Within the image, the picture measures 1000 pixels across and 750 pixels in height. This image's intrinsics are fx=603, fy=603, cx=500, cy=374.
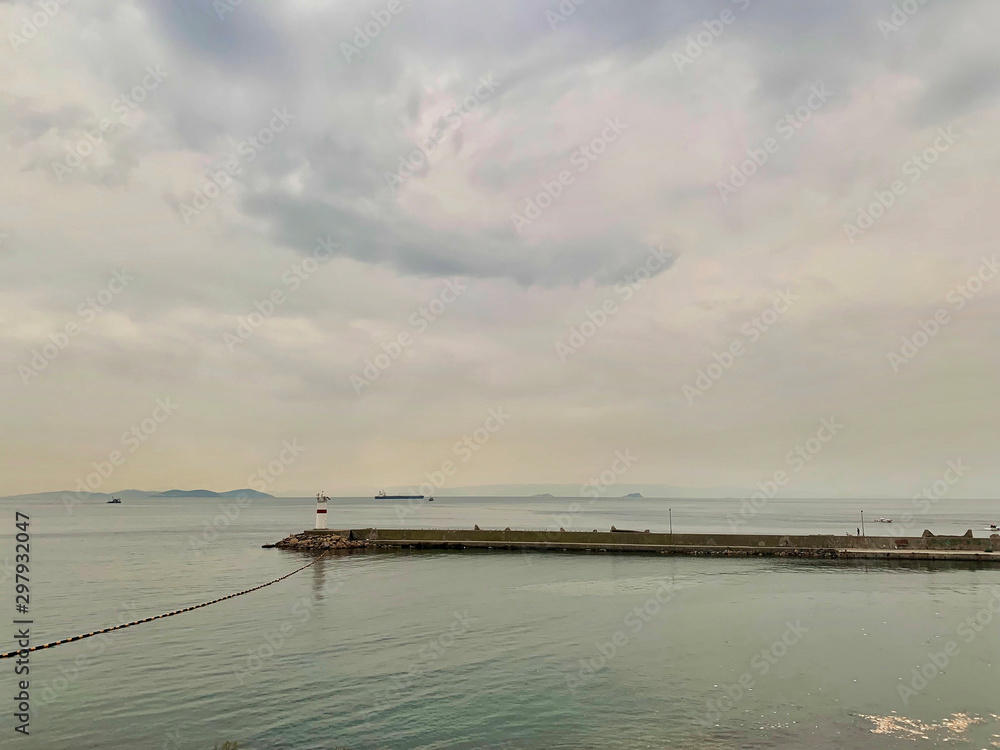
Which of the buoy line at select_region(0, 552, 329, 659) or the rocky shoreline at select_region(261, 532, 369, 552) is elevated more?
the buoy line at select_region(0, 552, 329, 659)

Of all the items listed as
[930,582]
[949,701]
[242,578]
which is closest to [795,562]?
[930,582]

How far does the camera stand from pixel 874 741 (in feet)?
68.0

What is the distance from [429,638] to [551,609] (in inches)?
462

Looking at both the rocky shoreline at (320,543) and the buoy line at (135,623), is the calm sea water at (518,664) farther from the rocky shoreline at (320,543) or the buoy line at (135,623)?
the rocky shoreline at (320,543)

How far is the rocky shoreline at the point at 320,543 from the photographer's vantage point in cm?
8531
